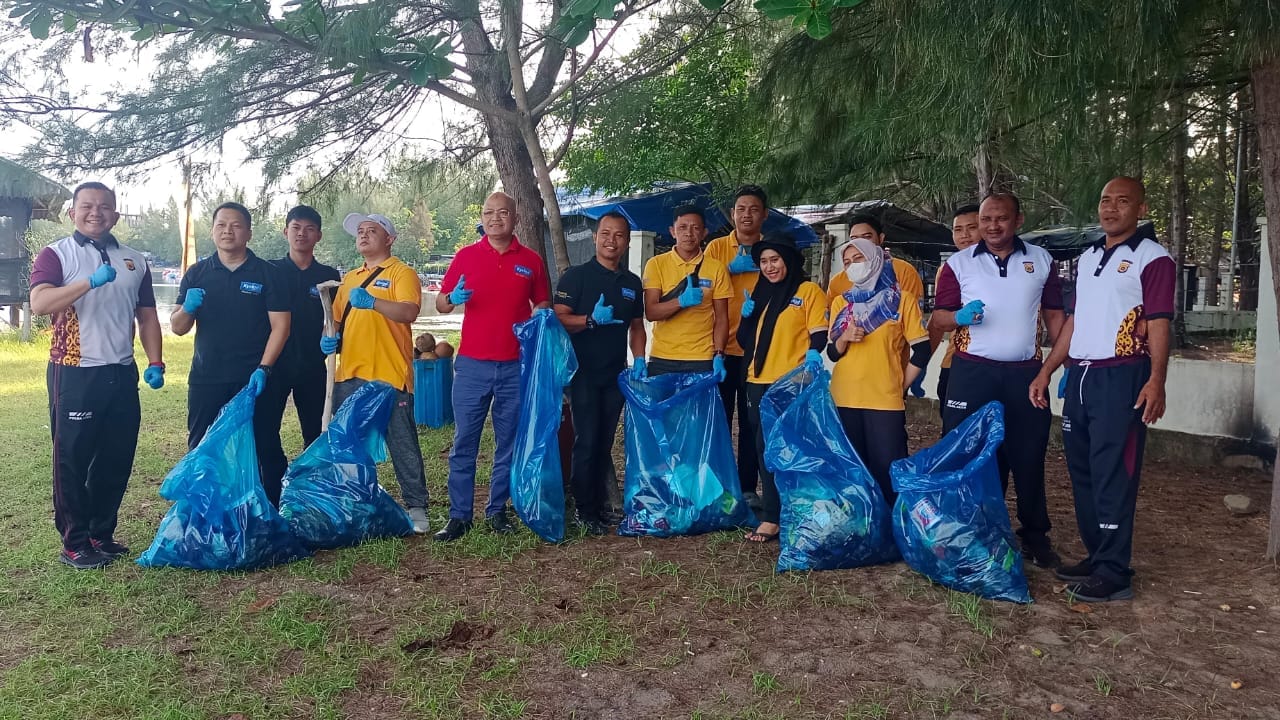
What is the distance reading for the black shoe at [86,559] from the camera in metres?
3.30

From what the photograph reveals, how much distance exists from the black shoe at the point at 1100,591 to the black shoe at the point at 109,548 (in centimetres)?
364

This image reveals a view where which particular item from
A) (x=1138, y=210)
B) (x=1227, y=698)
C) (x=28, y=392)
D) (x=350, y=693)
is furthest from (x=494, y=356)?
(x=28, y=392)

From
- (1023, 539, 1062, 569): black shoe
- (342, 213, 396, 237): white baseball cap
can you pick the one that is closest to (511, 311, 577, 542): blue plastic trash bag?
(342, 213, 396, 237): white baseball cap

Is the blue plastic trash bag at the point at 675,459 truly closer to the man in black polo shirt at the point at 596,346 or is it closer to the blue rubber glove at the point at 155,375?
the man in black polo shirt at the point at 596,346

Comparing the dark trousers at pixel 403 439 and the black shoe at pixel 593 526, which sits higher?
the dark trousers at pixel 403 439

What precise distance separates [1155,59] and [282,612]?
355 centimetres

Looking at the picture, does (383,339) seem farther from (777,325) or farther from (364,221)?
(777,325)

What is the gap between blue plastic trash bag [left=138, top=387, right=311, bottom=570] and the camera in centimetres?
313

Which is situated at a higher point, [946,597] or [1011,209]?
[1011,209]

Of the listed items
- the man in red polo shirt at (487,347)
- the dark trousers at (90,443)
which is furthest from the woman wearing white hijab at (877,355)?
the dark trousers at (90,443)

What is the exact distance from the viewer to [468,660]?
98.0 inches

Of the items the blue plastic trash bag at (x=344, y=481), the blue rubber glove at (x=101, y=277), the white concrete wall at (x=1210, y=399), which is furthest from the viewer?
the white concrete wall at (x=1210, y=399)

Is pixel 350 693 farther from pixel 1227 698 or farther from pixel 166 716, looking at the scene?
pixel 1227 698

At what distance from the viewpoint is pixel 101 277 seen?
125 inches
